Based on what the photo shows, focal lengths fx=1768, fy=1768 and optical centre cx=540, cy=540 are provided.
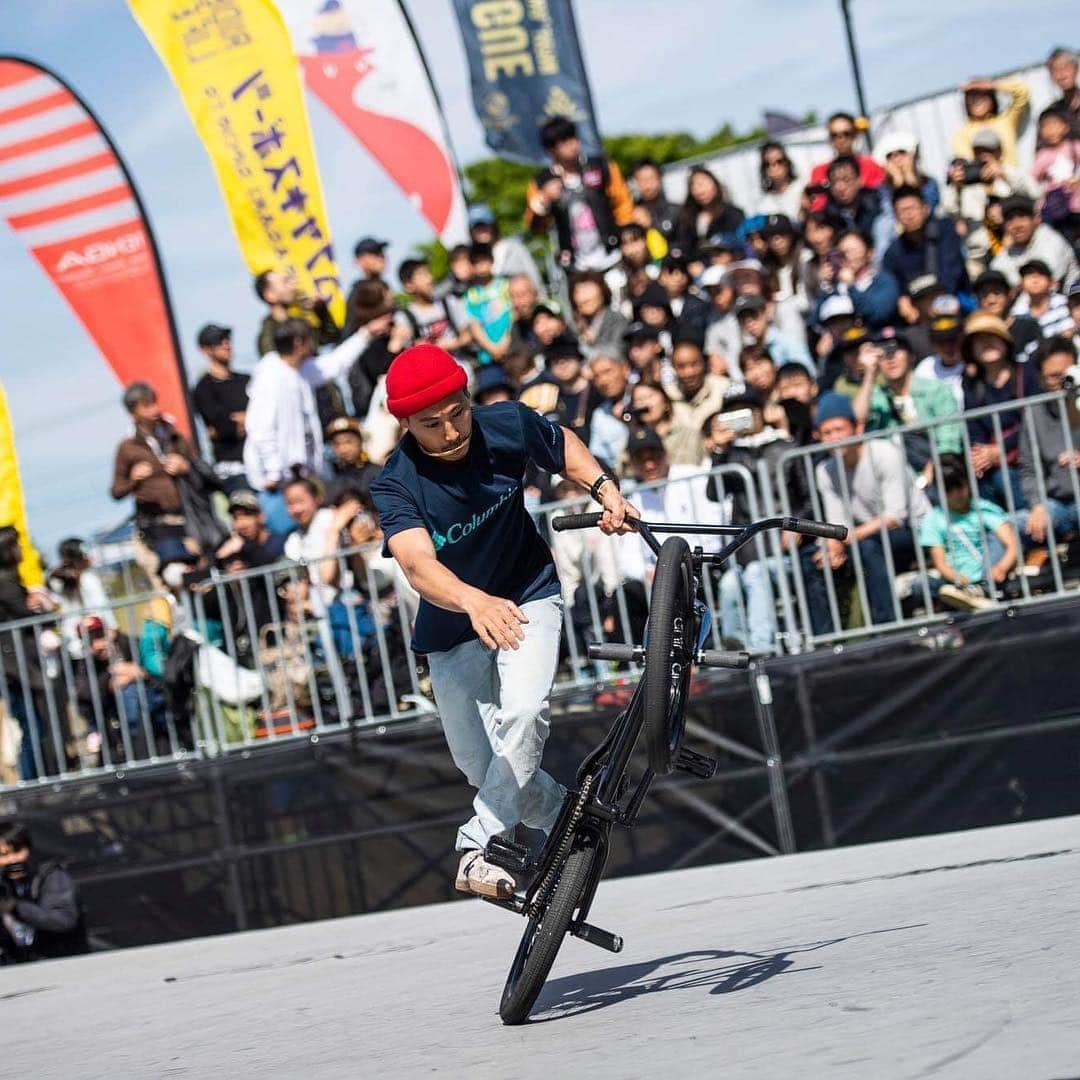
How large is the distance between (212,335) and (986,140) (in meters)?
6.34

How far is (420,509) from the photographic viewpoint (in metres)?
5.85

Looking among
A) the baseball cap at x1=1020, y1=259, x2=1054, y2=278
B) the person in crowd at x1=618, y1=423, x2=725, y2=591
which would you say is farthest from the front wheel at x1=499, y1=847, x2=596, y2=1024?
the baseball cap at x1=1020, y1=259, x2=1054, y2=278

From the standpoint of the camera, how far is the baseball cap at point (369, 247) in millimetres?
14359

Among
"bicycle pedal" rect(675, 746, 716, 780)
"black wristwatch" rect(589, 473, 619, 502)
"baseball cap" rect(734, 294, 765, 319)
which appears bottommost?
"bicycle pedal" rect(675, 746, 716, 780)

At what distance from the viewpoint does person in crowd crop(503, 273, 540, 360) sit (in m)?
14.2

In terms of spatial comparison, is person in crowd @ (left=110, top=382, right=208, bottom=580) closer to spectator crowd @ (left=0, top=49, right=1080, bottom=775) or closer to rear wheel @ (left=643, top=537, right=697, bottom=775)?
spectator crowd @ (left=0, top=49, right=1080, bottom=775)

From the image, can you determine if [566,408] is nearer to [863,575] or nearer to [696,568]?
[863,575]

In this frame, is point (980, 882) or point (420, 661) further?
point (420, 661)

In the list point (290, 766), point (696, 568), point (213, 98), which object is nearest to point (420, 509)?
point (696, 568)

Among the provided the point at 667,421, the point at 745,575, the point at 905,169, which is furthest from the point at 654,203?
the point at 745,575

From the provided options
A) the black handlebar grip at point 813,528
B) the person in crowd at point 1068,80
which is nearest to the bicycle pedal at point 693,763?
the black handlebar grip at point 813,528

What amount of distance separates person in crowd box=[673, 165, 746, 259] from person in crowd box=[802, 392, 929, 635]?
18.2ft

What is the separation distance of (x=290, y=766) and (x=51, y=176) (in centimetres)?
679

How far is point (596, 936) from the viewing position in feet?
18.5
